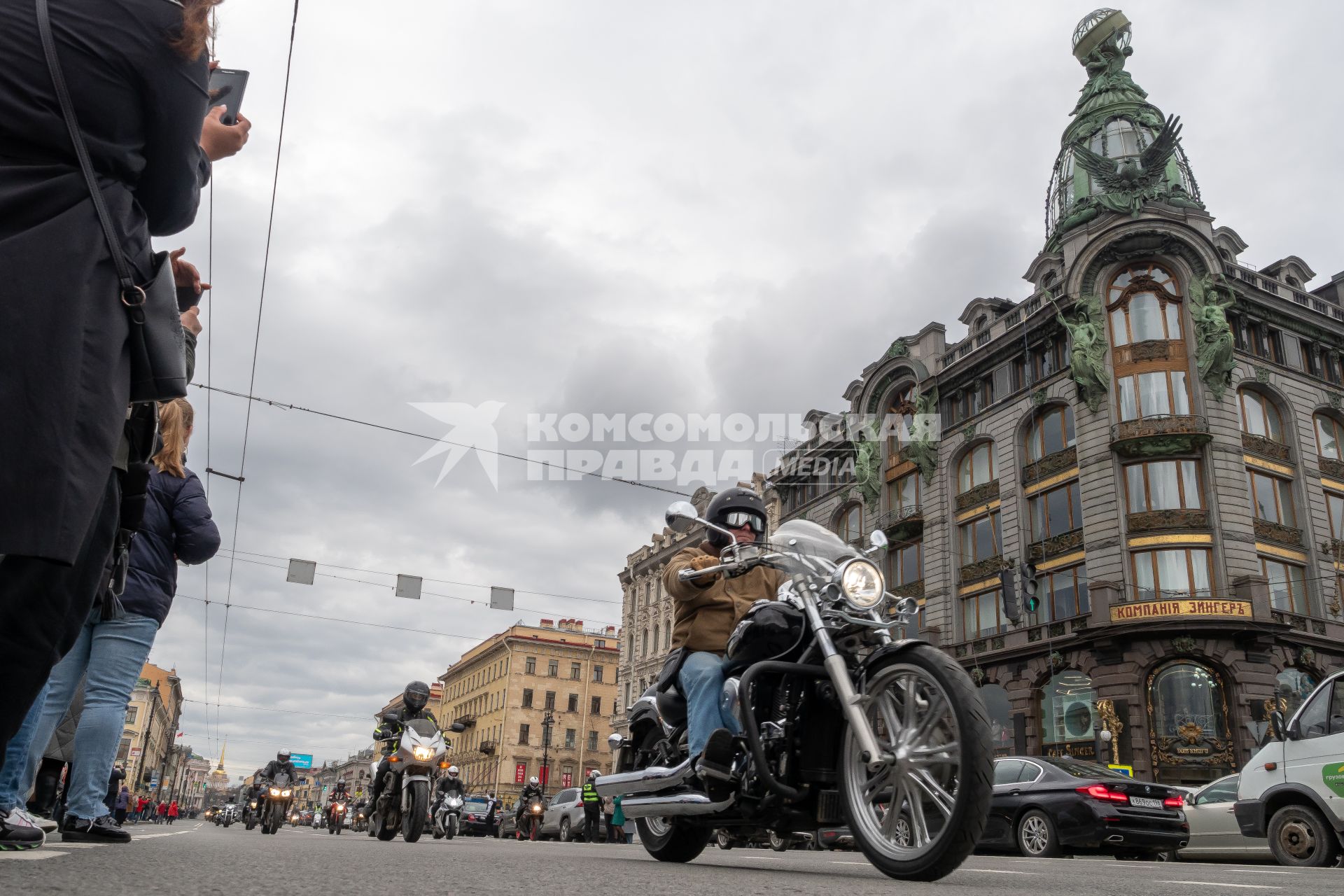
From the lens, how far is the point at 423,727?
9383 mm

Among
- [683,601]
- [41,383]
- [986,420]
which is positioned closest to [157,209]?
[41,383]

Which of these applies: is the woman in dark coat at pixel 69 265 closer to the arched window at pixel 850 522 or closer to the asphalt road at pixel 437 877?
the asphalt road at pixel 437 877

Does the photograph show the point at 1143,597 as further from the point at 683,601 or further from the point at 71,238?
the point at 71,238

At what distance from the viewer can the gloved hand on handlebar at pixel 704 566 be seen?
452 centimetres

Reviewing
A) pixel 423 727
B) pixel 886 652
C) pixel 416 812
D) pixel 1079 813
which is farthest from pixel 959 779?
pixel 1079 813

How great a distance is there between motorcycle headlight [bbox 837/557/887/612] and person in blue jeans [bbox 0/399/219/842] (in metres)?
2.94

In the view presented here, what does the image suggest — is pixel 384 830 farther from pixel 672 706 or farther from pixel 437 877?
pixel 437 877

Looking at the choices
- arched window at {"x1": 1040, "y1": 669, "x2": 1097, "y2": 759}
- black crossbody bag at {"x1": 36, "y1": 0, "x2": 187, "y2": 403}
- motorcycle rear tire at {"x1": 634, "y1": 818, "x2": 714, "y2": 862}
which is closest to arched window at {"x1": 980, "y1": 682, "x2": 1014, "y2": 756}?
arched window at {"x1": 1040, "y1": 669, "x2": 1097, "y2": 759}

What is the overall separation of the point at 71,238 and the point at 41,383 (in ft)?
0.97

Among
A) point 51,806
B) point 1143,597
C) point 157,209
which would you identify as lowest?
point 51,806

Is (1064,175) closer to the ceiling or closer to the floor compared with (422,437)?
closer to the ceiling

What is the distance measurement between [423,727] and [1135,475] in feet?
84.5

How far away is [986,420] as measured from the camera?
34.8 metres

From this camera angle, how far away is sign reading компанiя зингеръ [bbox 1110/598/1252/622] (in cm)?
2633
